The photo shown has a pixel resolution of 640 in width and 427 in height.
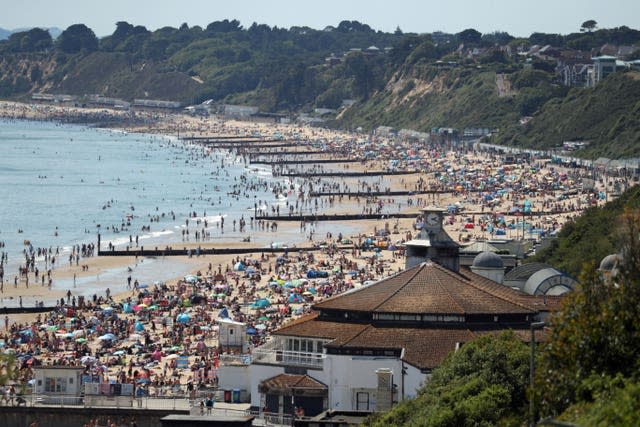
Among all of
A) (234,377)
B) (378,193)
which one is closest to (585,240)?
(234,377)

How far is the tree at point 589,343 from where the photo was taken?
19.2 metres

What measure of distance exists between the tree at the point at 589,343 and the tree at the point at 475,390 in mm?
3621

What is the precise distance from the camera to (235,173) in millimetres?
140375

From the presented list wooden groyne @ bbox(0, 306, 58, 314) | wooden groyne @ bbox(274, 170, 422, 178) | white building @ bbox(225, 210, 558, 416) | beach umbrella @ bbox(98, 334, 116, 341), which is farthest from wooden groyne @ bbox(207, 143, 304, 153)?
white building @ bbox(225, 210, 558, 416)

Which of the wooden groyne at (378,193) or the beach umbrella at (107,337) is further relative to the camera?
the wooden groyne at (378,193)

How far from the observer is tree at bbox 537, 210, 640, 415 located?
19156 mm

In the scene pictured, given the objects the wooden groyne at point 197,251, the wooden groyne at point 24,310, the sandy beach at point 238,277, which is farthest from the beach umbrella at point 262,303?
the wooden groyne at point 197,251

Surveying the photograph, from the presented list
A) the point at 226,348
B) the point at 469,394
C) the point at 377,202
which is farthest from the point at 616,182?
the point at 469,394

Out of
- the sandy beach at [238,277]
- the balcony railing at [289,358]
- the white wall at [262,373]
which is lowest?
the sandy beach at [238,277]

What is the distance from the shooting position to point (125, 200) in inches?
4587

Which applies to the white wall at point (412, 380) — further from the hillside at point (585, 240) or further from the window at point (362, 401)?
the hillside at point (585, 240)

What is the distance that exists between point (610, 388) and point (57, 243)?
72268 millimetres

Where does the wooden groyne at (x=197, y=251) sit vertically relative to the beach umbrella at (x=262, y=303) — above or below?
below

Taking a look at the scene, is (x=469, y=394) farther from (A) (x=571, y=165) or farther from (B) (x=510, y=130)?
(B) (x=510, y=130)
